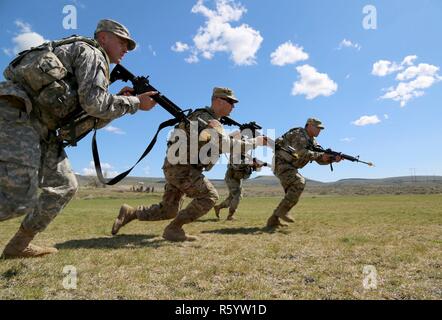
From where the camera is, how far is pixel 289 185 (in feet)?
32.8

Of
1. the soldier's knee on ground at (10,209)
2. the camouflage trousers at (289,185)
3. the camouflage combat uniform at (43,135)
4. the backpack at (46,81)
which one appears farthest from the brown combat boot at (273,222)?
the soldier's knee on ground at (10,209)

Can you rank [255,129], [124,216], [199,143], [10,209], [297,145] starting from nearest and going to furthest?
[10,209], [199,143], [124,216], [255,129], [297,145]

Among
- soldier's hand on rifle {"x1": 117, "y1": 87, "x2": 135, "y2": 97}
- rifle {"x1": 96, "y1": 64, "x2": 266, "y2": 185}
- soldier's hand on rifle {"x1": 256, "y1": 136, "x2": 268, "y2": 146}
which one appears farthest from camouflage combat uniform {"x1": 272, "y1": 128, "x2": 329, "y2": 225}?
soldier's hand on rifle {"x1": 117, "y1": 87, "x2": 135, "y2": 97}

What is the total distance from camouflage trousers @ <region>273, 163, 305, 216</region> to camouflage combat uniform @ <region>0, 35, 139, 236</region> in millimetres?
5884

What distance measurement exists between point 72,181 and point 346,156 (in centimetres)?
986

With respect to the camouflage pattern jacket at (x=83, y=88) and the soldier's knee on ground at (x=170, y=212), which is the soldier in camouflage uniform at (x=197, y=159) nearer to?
the soldier's knee on ground at (x=170, y=212)

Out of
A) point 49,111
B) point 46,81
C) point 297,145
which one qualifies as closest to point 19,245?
point 49,111

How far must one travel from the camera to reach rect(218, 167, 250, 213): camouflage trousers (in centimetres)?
1348

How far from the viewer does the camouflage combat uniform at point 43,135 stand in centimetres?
404

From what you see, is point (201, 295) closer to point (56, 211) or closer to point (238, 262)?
point (238, 262)

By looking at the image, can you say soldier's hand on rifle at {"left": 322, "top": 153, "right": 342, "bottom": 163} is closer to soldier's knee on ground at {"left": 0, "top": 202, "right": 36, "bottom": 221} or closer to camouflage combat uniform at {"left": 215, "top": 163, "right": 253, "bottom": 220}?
camouflage combat uniform at {"left": 215, "top": 163, "right": 253, "bottom": 220}

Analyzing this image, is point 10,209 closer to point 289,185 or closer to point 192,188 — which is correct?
point 192,188

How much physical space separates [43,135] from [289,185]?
6849mm

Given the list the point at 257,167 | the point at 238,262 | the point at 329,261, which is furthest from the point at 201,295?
the point at 257,167
